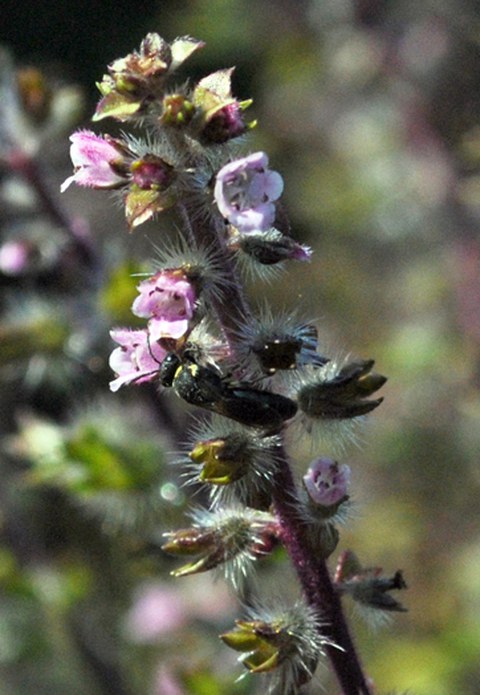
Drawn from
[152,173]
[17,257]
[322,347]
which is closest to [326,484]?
[322,347]

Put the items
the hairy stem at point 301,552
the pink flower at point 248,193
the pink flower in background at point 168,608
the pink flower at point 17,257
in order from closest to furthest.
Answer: the pink flower at point 248,193 < the hairy stem at point 301,552 < the pink flower at point 17,257 < the pink flower in background at point 168,608

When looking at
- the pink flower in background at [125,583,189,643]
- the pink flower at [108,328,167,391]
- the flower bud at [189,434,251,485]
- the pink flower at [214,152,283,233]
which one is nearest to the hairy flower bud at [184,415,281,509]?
the flower bud at [189,434,251,485]

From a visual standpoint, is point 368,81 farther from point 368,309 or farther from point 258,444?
point 258,444

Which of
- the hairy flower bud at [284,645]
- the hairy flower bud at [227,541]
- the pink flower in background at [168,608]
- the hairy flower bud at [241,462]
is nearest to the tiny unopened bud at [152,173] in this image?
the hairy flower bud at [241,462]

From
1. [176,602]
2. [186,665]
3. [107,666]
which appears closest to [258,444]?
[186,665]

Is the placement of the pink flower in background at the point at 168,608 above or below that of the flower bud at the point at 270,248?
above

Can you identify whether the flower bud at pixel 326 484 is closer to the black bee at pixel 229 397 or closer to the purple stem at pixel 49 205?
the black bee at pixel 229 397
